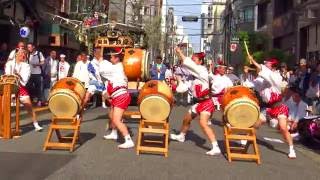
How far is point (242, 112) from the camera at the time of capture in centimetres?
1081

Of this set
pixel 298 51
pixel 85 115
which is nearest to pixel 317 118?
pixel 85 115

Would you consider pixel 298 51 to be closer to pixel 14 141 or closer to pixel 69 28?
pixel 69 28

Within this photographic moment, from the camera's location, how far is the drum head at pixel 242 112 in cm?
1081

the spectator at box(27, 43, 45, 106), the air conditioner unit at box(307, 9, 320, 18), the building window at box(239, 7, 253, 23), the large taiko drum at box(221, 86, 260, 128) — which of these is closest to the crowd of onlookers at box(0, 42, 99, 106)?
the spectator at box(27, 43, 45, 106)

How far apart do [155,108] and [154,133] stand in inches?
20.3

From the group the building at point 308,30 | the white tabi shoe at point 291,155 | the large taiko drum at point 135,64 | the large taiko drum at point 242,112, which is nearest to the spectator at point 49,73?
the large taiko drum at point 135,64

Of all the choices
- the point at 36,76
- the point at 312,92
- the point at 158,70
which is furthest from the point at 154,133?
the point at 158,70

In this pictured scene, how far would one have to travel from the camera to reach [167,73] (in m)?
24.4

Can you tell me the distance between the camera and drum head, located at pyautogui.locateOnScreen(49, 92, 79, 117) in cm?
1123

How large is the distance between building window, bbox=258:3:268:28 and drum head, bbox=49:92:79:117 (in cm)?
4741

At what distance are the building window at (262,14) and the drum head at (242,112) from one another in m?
47.2

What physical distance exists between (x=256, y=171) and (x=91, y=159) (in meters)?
2.61

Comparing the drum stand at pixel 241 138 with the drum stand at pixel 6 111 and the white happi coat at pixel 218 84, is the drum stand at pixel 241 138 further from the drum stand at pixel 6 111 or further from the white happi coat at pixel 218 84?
the drum stand at pixel 6 111

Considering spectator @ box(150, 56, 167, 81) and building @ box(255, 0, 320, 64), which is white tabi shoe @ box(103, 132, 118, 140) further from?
building @ box(255, 0, 320, 64)
